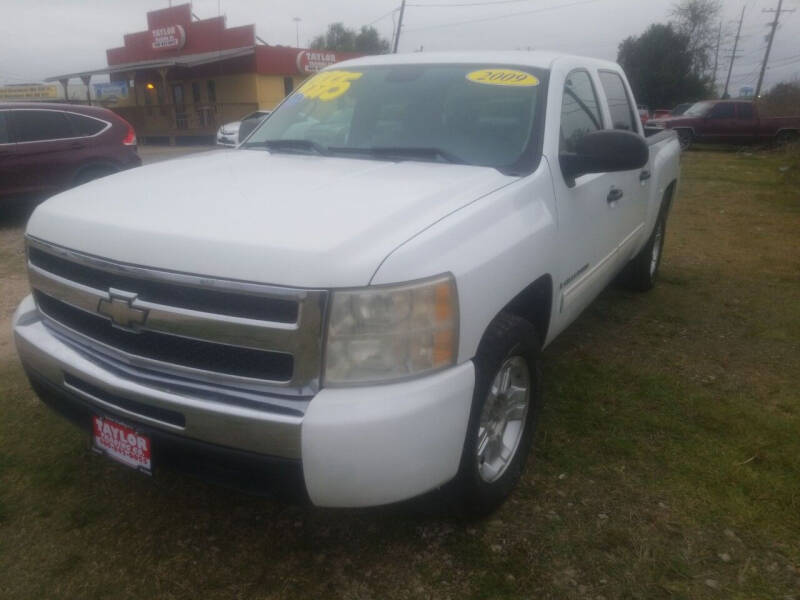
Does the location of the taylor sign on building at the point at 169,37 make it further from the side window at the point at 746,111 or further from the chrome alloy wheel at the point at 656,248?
the chrome alloy wheel at the point at 656,248

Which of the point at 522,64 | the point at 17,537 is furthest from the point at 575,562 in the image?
the point at 522,64

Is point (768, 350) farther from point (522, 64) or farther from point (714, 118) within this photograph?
point (714, 118)

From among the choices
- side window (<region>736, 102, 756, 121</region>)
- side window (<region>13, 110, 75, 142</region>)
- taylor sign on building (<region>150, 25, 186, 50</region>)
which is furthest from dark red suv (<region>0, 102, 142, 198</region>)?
taylor sign on building (<region>150, 25, 186, 50</region>)

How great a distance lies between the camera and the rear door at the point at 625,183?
3.83m

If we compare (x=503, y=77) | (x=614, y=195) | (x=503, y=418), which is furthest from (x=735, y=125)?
(x=503, y=418)

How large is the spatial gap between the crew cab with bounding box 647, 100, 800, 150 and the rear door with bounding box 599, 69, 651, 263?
52.3 ft

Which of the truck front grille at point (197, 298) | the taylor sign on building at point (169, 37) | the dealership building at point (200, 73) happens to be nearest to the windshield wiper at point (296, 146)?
the truck front grille at point (197, 298)

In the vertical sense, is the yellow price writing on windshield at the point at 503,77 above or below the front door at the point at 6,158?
above

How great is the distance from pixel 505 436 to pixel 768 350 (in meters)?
2.60

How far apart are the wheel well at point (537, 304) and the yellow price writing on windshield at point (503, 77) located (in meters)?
1.02

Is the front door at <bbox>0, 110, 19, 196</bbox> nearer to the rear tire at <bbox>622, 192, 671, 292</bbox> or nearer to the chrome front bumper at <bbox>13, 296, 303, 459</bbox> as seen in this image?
the chrome front bumper at <bbox>13, 296, 303, 459</bbox>

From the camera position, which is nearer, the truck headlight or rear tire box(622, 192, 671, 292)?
the truck headlight

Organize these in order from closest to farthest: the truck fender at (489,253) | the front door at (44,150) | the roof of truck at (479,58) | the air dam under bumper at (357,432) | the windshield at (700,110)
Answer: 1. the air dam under bumper at (357,432)
2. the truck fender at (489,253)
3. the roof of truck at (479,58)
4. the front door at (44,150)
5. the windshield at (700,110)

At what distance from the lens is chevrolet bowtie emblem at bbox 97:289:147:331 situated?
79.9 inches
